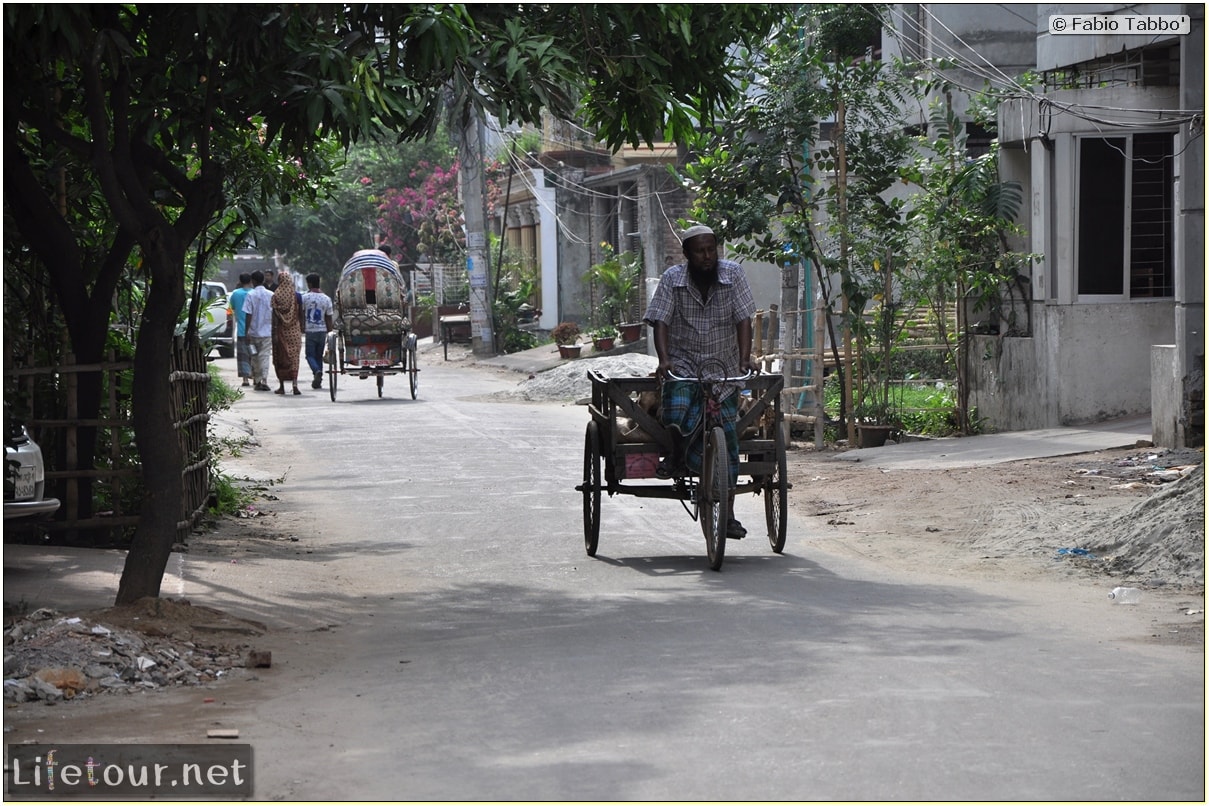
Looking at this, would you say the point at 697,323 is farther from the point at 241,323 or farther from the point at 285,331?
the point at 241,323

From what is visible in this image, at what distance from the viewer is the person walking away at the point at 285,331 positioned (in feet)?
86.3

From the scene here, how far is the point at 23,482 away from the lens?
29.4 feet

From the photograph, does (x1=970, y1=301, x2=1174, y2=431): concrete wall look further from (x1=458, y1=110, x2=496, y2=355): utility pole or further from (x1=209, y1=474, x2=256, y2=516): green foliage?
(x1=458, y1=110, x2=496, y2=355): utility pole

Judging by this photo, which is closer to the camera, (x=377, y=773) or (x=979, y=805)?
(x=979, y=805)

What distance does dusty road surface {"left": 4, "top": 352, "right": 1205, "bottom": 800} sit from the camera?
517 centimetres

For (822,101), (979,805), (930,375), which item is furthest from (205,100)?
(930,375)

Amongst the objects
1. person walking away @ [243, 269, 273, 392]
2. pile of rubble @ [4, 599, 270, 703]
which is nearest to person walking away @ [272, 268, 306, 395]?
person walking away @ [243, 269, 273, 392]

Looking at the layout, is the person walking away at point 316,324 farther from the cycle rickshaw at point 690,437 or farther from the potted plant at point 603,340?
the cycle rickshaw at point 690,437

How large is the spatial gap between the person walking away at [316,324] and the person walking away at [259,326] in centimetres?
75

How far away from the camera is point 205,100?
8.16m

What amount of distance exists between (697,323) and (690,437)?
0.76m

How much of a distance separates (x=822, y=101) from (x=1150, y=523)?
8.38 meters

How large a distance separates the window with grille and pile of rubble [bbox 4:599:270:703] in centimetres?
1223

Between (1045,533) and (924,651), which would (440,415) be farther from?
(924,651)
